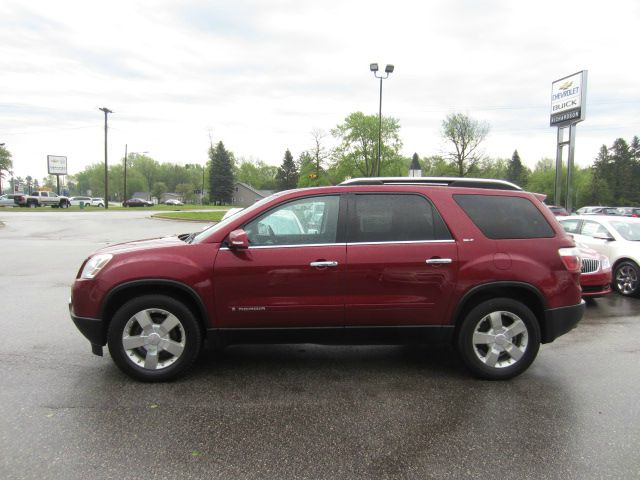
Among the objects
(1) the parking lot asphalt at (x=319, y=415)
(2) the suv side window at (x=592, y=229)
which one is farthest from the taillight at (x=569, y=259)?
(2) the suv side window at (x=592, y=229)

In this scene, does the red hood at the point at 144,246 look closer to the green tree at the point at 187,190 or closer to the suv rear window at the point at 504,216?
the suv rear window at the point at 504,216

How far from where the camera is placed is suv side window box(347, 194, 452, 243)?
13.1ft

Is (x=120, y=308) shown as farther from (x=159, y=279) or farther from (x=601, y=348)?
(x=601, y=348)

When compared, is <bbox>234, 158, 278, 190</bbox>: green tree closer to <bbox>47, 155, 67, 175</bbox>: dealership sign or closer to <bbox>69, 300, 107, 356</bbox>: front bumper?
<bbox>47, 155, 67, 175</bbox>: dealership sign

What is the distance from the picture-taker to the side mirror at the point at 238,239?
3.76 m

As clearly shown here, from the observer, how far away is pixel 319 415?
3.41 m

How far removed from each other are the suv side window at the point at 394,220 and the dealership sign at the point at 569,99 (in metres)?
29.1

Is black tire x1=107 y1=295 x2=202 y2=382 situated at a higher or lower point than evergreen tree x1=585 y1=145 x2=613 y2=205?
lower

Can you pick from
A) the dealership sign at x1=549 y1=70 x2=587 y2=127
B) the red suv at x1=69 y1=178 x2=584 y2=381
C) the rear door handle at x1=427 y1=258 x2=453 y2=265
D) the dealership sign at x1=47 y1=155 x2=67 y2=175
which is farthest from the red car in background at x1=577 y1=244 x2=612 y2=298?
the dealership sign at x1=47 y1=155 x2=67 y2=175

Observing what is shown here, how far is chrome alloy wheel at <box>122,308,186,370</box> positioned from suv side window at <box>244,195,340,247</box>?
1.00 m

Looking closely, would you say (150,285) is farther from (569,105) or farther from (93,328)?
(569,105)

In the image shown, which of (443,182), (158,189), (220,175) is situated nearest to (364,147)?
(220,175)

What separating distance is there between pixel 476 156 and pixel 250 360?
5863 cm

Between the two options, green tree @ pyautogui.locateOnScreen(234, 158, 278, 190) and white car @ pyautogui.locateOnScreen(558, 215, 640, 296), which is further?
green tree @ pyautogui.locateOnScreen(234, 158, 278, 190)
